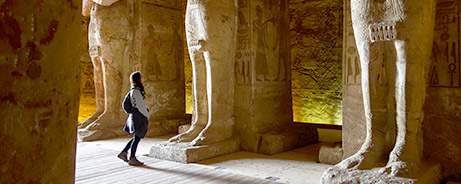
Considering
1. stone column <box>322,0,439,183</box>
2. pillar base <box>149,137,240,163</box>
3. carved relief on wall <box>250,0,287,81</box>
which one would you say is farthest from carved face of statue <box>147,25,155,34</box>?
stone column <box>322,0,439,183</box>

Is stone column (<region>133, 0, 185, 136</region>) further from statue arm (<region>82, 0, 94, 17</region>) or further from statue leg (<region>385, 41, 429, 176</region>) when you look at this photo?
statue leg (<region>385, 41, 429, 176</region>)

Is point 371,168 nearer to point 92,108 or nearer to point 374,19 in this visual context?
point 374,19

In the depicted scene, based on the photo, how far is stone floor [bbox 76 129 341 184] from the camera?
11.7ft

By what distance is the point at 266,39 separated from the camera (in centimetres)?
511

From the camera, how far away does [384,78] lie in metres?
3.34

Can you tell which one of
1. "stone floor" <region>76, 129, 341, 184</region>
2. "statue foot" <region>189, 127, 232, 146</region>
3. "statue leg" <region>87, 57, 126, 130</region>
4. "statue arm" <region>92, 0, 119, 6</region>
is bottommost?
"stone floor" <region>76, 129, 341, 184</region>

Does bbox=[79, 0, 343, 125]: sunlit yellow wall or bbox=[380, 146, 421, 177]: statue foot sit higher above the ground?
bbox=[79, 0, 343, 125]: sunlit yellow wall

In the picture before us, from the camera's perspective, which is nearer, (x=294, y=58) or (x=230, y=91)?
(x=230, y=91)

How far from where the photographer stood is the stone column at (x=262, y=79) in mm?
4980

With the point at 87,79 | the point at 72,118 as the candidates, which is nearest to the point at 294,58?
the point at 87,79

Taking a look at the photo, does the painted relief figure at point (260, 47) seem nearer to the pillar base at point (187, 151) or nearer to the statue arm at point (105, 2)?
the pillar base at point (187, 151)

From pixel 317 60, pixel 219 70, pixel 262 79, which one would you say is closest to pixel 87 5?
pixel 219 70

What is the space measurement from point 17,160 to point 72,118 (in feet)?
0.78

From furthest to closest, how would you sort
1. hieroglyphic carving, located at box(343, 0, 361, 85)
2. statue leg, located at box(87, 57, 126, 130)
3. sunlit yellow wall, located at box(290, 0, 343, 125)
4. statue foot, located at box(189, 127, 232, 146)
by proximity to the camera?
sunlit yellow wall, located at box(290, 0, 343, 125) < statue leg, located at box(87, 57, 126, 130) < statue foot, located at box(189, 127, 232, 146) < hieroglyphic carving, located at box(343, 0, 361, 85)
